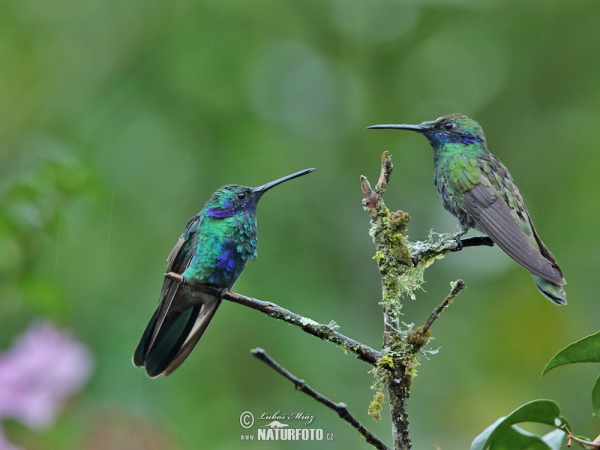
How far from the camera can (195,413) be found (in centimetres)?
251

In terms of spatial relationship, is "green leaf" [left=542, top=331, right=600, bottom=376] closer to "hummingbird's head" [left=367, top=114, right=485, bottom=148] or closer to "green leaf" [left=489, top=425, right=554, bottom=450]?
"green leaf" [left=489, top=425, right=554, bottom=450]

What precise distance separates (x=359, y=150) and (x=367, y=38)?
761 millimetres

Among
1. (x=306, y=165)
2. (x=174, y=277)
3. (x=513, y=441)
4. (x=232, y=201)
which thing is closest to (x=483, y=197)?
(x=232, y=201)

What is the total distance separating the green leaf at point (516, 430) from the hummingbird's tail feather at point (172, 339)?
0.74m

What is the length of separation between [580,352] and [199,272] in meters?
0.87

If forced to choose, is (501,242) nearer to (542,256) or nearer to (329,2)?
(542,256)

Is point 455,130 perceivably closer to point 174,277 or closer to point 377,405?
point 174,277

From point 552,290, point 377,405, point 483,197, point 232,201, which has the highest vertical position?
point 232,201

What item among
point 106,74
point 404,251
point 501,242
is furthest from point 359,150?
point 404,251

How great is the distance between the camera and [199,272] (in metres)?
1.66

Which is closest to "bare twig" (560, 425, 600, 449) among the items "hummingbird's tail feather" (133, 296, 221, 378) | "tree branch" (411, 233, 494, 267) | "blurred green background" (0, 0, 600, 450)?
"tree branch" (411, 233, 494, 267)

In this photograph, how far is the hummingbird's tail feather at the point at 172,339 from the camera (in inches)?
59.1

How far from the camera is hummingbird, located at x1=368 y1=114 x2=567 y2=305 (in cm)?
140

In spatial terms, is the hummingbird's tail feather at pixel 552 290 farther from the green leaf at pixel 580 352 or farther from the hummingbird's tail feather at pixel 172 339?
the hummingbird's tail feather at pixel 172 339
